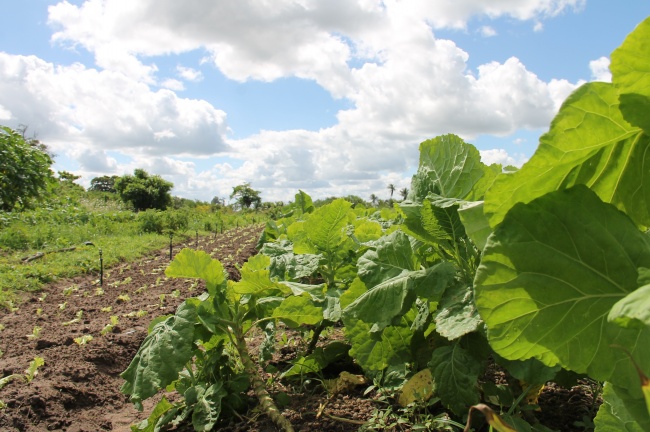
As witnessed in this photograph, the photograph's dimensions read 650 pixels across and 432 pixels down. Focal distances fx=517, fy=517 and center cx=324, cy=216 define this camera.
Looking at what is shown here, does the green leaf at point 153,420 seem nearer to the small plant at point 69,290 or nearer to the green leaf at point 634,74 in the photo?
the green leaf at point 634,74

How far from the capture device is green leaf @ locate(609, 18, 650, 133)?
0.70 m

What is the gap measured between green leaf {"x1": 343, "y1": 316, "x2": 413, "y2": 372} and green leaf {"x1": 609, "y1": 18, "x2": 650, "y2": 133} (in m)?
1.73

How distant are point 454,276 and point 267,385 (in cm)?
145

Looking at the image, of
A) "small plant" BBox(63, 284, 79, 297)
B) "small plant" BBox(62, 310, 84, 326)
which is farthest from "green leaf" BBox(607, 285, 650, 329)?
"small plant" BBox(63, 284, 79, 297)

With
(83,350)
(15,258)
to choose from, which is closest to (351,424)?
(83,350)

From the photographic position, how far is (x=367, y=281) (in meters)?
2.13

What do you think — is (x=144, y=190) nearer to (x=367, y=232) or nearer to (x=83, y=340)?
(x=83, y=340)

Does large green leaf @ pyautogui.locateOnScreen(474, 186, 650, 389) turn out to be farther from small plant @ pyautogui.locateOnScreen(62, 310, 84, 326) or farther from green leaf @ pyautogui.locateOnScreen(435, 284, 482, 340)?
small plant @ pyautogui.locateOnScreen(62, 310, 84, 326)

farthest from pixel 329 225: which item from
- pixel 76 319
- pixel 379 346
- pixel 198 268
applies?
pixel 76 319

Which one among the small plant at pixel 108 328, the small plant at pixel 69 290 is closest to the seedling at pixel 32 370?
the small plant at pixel 108 328

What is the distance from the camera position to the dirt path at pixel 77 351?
3.32m

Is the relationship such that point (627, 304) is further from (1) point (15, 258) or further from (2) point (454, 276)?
(1) point (15, 258)

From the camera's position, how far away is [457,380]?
1889 millimetres

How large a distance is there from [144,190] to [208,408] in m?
36.3
